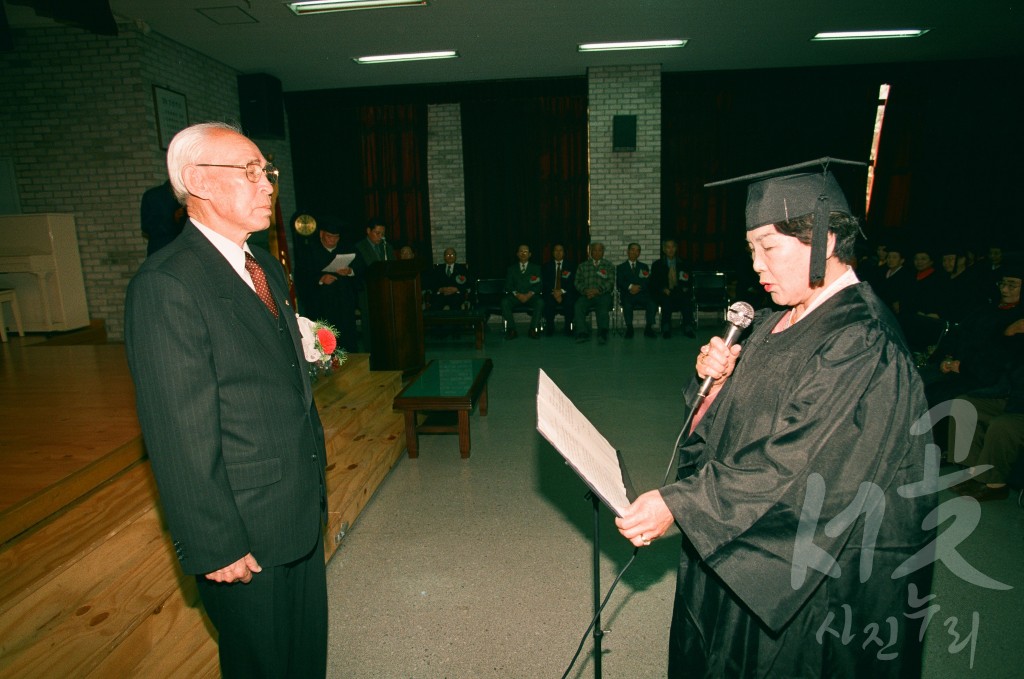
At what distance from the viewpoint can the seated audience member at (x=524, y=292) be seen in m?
8.69

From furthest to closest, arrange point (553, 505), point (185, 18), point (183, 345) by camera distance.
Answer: point (185, 18), point (553, 505), point (183, 345)

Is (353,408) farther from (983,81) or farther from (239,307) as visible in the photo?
(983,81)

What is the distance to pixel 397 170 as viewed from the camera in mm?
9750

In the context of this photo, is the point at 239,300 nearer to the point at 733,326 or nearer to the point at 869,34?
the point at 733,326

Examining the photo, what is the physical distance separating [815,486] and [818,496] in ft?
0.08

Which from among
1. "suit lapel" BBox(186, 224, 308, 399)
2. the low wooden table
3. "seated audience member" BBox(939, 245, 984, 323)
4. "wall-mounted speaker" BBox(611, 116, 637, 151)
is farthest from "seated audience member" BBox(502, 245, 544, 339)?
"suit lapel" BBox(186, 224, 308, 399)

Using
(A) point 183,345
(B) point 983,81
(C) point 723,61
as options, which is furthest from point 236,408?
(B) point 983,81

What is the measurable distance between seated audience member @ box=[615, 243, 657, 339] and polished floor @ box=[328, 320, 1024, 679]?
425cm

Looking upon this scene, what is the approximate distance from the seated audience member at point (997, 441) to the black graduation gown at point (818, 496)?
2598 millimetres

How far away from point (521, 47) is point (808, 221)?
707cm

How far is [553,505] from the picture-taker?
350cm

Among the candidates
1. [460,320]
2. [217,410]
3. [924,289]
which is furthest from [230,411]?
[924,289]

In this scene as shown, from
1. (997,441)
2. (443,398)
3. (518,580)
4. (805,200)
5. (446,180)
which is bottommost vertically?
(518,580)

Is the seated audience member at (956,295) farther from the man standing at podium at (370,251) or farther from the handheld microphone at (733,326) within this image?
the man standing at podium at (370,251)
